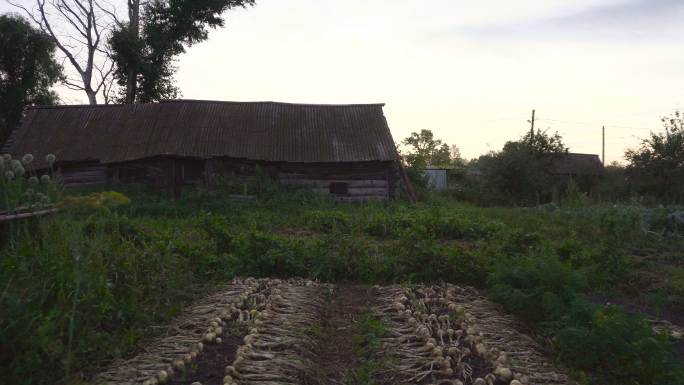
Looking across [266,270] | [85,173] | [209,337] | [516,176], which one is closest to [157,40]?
[85,173]

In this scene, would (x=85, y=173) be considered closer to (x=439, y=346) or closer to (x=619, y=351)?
(x=439, y=346)

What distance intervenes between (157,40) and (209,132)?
9678mm

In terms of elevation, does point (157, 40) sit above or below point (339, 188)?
above

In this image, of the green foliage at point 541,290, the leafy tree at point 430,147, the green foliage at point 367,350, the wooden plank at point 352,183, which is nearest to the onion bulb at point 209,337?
the green foliage at point 367,350

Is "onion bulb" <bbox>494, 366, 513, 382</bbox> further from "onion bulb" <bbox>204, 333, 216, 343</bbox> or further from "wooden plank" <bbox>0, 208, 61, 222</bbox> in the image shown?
"wooden plank" <bbox>0, 208, 61, 222</bbox>

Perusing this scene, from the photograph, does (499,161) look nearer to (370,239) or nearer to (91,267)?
(370,239)

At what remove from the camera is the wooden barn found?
19656mm

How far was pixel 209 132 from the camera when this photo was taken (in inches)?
804

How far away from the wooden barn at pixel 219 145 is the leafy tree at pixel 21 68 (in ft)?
16.8

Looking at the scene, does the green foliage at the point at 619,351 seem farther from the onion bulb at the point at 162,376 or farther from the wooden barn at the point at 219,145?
the wooden barn at the point at 219,145

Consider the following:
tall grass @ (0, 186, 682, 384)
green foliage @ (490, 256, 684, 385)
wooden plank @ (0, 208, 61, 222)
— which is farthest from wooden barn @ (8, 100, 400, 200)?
wooden plank @ (0, 208, 61, 222)

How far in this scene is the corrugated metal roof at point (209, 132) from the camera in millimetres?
19844

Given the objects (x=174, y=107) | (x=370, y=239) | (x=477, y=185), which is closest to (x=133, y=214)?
(x=174, y=107)

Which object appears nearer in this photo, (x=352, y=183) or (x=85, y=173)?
(x=352, y=183)
